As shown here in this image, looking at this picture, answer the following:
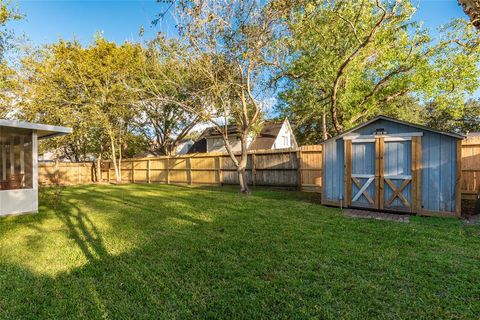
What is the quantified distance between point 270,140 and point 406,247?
16694mm

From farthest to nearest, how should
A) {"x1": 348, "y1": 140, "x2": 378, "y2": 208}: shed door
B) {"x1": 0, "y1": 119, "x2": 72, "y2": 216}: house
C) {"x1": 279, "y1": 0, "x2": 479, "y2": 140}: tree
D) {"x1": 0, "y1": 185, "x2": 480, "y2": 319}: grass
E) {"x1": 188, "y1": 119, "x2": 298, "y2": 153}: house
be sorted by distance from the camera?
{"x1": 188, "y1": 119, "x2": 298, "y2": 153}: house, {"x1": 279, "y1": 0, "x2": 479, "y2": 140}: tree, {"x1": 0, "y1": 119, "x2": 72, "y2": 216}: house, {"x1": 348, "y1": 140, "x2": 378, "y2": 208}: shed door, {"x1": 0, "y1": 185, "x2": 480, "y2": 319}: grass

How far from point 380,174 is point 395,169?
35 cm

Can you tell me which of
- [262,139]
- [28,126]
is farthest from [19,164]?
[262,139]

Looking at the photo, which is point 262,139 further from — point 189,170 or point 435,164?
point 435,164

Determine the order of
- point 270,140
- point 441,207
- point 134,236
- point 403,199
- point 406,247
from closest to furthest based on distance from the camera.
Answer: point 406,247 → point 134,236 → point 441,207 → point 403,199 → point 270,140

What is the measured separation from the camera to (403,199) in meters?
6.19

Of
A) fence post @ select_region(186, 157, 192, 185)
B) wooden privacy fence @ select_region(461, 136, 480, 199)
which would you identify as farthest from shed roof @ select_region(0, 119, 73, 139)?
wooden privacy fence @ select_region(461, 136, 480, 199)

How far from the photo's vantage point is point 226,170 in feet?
42.8

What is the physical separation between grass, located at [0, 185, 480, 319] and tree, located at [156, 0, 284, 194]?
5.41 metres

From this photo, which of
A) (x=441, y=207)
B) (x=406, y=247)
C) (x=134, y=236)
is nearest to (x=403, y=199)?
(x=441, y=207)

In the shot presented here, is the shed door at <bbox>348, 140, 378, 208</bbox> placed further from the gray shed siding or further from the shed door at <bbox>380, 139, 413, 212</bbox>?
the gray shed siding

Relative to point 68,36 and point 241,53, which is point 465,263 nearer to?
point 241,53

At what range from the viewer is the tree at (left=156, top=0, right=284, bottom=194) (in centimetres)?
781

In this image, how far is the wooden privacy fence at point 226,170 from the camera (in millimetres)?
8070
